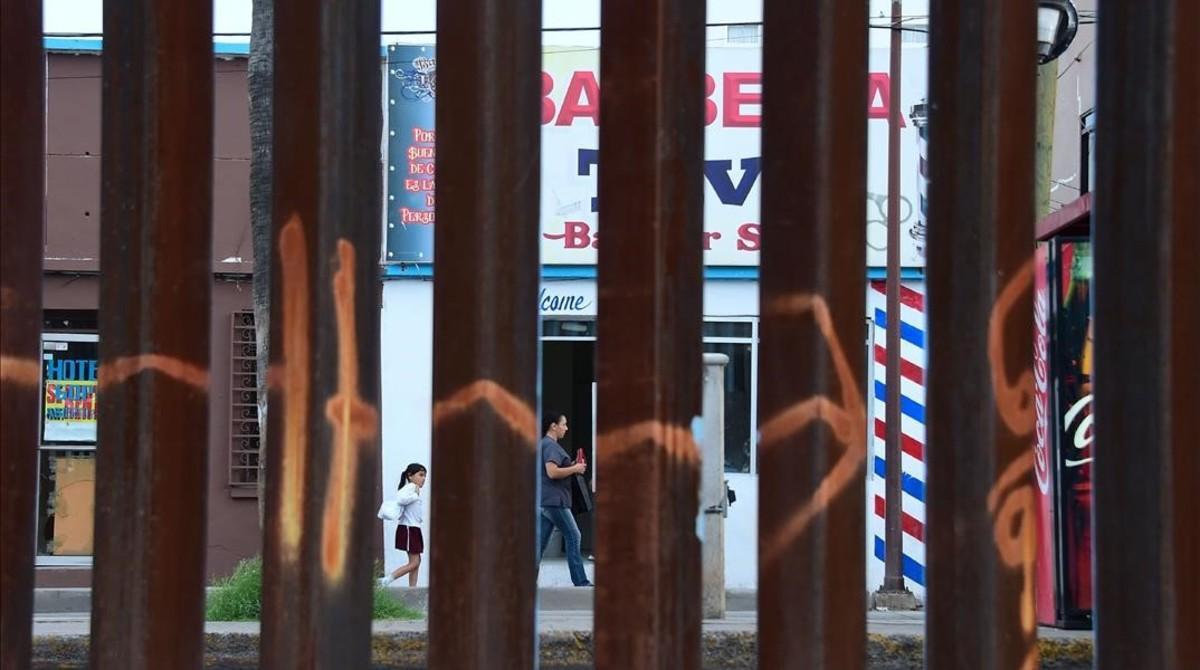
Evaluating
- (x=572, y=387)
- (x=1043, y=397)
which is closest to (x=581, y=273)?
(x=572, y=387)

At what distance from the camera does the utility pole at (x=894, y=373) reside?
57.2 feet

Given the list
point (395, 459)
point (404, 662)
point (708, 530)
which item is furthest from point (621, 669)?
point (395, 459)

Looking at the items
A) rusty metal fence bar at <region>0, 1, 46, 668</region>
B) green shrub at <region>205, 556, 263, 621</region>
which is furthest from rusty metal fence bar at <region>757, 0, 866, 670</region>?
green shrub at <region>205, 556, 263, 621</region>

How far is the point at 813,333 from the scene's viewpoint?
419 centimetres

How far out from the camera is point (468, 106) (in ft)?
13.9

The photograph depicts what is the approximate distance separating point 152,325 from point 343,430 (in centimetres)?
62

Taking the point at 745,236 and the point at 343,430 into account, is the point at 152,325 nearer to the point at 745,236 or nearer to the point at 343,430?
the point at 343,430

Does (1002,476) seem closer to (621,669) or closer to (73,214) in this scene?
(621,669)

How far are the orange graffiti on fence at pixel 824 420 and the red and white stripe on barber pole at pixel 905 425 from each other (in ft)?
48.8

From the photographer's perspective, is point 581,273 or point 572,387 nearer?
point 581,273

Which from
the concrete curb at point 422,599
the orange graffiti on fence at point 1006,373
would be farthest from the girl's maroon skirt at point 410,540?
the orange graffiti on fence at point 1006,373

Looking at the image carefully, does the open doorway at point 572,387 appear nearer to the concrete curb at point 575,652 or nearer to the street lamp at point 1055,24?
the street lamp at point 1055,24

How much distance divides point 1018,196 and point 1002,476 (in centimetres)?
78

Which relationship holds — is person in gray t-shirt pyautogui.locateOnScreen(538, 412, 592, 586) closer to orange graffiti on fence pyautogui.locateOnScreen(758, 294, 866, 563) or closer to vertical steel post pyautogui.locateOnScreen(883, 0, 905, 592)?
vertical steel post pyautogui.locateOnScreen(883, 0, 905, 592)
